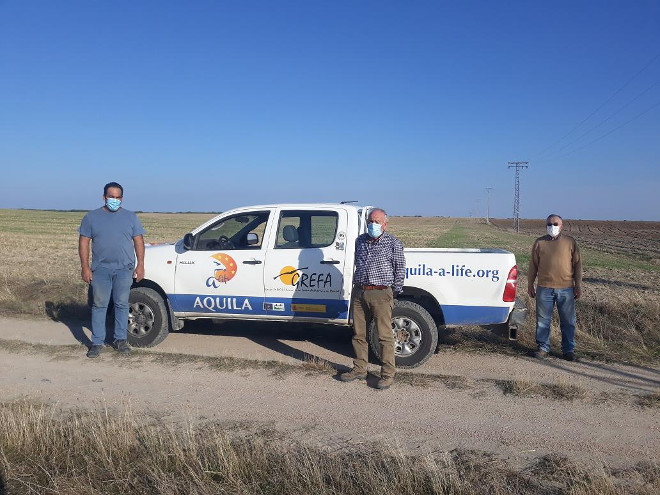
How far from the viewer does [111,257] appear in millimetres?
6824

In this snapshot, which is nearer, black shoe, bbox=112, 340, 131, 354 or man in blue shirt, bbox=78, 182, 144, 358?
man in blue shirt, bbox=78, 182, 144, 358

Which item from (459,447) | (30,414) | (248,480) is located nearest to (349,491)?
(248,480)

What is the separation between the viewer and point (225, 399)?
5340mm

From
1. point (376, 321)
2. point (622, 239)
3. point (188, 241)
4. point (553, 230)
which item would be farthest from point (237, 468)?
point (622, 239)

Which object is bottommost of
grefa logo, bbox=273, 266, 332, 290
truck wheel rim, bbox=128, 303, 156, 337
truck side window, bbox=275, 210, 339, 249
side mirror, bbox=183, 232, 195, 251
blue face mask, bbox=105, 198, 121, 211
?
truck wheel rim, bbox=128, 303, 156, 337

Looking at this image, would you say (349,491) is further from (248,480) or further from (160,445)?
(160,445)

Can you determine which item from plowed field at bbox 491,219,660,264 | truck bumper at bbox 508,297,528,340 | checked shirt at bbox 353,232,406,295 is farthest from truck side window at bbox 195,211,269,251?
plowed field at bbox 491,219,660,264

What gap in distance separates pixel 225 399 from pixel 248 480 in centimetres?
181

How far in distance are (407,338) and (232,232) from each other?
8.81 feet

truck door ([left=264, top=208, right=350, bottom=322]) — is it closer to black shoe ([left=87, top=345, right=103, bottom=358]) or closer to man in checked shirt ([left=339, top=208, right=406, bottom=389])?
man in checked shirt ([left=339, top=208, right=406, bottom=389])

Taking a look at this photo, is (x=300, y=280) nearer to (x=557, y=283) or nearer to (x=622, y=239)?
(x=557, y=283)

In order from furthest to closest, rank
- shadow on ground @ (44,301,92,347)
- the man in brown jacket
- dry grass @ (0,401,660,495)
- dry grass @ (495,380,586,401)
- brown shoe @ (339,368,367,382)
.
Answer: shadow on ground @ (44,301,92,347), the man in brown jacket, brown shoe @ (339,368,367,382), dry grass @ (495,380,586,401), dry grass @ (0,401,660,495)

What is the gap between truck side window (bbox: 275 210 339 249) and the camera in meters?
7.07

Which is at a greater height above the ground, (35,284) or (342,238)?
(342,238)
